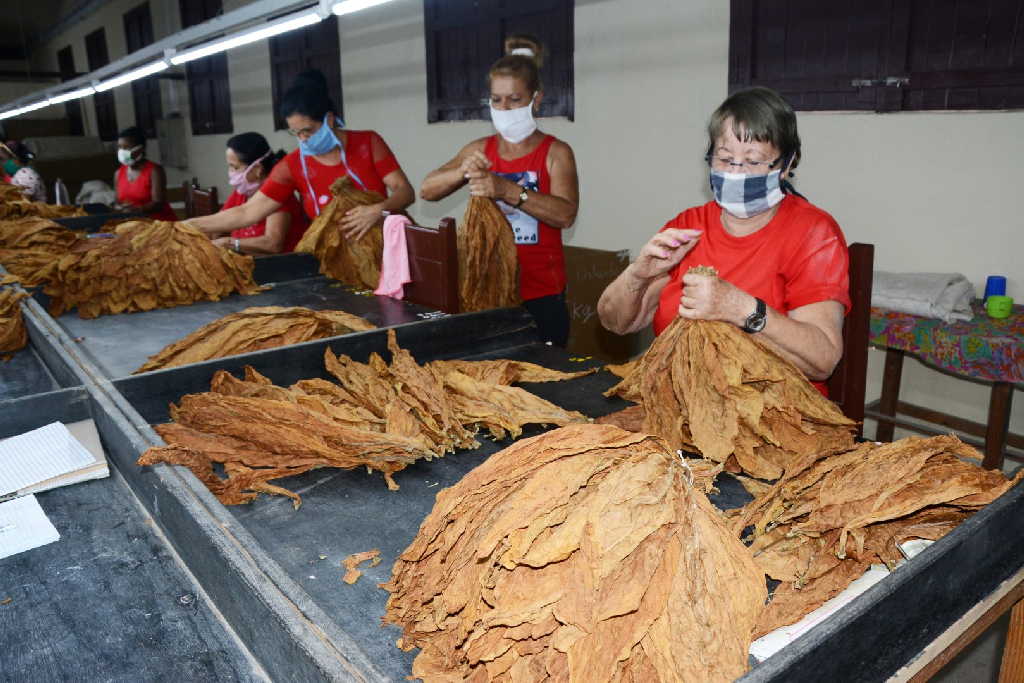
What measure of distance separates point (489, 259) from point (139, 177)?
518cm

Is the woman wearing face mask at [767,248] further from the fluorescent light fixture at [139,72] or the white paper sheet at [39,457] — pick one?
the fluorescent light fixture at [139,72]

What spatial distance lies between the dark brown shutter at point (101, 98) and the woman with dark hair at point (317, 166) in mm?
12169

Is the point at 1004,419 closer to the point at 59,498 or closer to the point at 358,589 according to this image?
the point at 358,589

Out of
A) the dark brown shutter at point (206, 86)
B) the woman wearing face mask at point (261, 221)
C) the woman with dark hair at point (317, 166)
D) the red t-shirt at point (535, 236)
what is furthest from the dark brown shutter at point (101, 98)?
the red t-shirt at point (535, 236)

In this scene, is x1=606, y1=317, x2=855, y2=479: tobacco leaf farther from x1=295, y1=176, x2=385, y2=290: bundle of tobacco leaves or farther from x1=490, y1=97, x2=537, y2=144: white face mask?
x1=295, y1=176, x2=385, y2=290: bundle of tobacco leaves

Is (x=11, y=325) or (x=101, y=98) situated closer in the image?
(x=11, y=325)

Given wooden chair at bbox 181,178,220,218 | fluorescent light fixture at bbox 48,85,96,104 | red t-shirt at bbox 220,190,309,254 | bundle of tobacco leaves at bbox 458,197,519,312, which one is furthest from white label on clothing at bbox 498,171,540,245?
fluorescent light fixture at bbox 48,85,96,104

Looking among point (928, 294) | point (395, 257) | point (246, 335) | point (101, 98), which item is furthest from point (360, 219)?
point (101, 98)

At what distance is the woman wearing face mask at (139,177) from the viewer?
6426 millimetres

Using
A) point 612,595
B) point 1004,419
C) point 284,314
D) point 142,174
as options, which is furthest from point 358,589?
point 142,174

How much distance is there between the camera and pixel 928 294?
334cm

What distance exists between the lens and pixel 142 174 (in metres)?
6.49

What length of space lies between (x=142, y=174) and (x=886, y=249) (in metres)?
5.80

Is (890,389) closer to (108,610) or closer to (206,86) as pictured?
(108,610)
